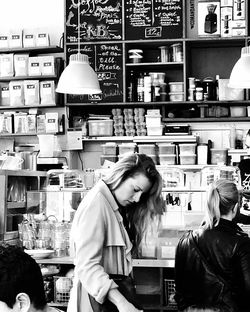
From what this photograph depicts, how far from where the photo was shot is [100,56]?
7457 millimetres

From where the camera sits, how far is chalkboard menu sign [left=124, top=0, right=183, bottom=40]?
7.31 m

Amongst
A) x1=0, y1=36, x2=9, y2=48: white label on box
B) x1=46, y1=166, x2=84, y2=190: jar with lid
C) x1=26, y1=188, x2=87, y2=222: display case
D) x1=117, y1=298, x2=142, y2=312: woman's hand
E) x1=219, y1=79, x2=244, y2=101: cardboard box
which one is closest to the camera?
x1=117, y1=298, x2=142, y2=312: woman's hand

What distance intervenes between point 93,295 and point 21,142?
538 cm

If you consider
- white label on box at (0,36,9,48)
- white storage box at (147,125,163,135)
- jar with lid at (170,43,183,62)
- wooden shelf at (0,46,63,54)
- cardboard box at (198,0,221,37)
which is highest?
cardboard box at (198,0,221,37)

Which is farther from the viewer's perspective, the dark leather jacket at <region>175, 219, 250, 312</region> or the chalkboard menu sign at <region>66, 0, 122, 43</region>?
the chalkboard menu sign at <region>66, 0, 122, 43</region>

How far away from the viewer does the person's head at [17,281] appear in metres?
1.50

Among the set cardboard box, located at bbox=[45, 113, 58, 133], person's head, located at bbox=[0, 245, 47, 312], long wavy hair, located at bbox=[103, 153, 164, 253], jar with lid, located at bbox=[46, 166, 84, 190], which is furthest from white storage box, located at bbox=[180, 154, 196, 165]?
person's head, located at bbox=[0, 245, 47, 312]

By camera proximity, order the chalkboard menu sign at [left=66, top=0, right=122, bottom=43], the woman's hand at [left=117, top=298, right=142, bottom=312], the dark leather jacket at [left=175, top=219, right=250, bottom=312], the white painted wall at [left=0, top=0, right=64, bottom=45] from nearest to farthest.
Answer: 1. the woman's hand at [left=117, top=298, right=142, bottom=312]
2. the dark leather jacket at [left=175, top=219, right=250, bottom=312]
3. the chalkboard menu sign at [left=66, top=0, right=122, bottom=43]
4. the white painted wall at [left=0, top=0, right=64, bottom=45]

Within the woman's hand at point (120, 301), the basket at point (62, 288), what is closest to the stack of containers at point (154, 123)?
the basket at point (62, 288)

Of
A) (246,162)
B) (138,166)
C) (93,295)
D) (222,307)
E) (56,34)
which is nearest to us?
(93,295)

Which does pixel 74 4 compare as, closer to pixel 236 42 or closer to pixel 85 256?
pixel 236 42

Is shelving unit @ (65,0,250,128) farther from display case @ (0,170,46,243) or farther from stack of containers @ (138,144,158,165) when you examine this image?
display case @ (0,170,46,243)

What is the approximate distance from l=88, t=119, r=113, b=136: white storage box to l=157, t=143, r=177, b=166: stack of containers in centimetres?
63

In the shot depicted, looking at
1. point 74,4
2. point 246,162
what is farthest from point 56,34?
point 246,162
